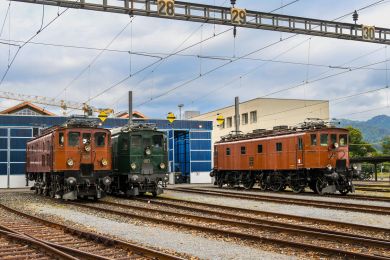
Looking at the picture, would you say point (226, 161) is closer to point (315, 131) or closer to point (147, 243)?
point (315, 131)

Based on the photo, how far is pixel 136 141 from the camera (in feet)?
83.8

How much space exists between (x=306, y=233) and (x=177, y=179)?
1303 inches

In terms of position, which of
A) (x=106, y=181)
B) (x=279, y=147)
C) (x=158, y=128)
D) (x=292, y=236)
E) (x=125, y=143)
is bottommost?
(x=292, y=236)

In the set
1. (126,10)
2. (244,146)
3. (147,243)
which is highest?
(126,10)

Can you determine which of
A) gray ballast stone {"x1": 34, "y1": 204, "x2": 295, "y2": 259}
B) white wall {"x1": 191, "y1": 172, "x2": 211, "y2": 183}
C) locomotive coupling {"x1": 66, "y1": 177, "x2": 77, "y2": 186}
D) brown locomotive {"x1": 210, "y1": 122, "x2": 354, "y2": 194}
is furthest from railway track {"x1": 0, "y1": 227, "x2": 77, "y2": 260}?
white wall {"x1": 191, "y1": 172, "x2": 211, "y2": 183}

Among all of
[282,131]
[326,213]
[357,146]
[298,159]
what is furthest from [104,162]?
[357,146]

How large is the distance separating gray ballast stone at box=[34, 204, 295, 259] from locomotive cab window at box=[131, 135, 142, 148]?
9017 mm

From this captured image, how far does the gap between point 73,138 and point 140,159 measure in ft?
11.7

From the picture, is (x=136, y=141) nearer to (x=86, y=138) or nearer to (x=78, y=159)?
(x=86, y=138)

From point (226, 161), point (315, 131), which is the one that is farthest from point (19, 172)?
point (315, 131)

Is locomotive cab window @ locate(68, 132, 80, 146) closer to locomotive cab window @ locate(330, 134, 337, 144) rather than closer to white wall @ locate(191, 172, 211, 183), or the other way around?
Answer: locomotive cab window @ locate(330, 134, 337, 144)

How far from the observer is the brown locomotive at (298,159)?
25969 millimetres

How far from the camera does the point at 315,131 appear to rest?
26562 mm

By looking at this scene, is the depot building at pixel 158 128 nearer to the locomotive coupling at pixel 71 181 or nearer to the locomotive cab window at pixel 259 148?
Answer: the locomotive cab window at pixel 259 148
